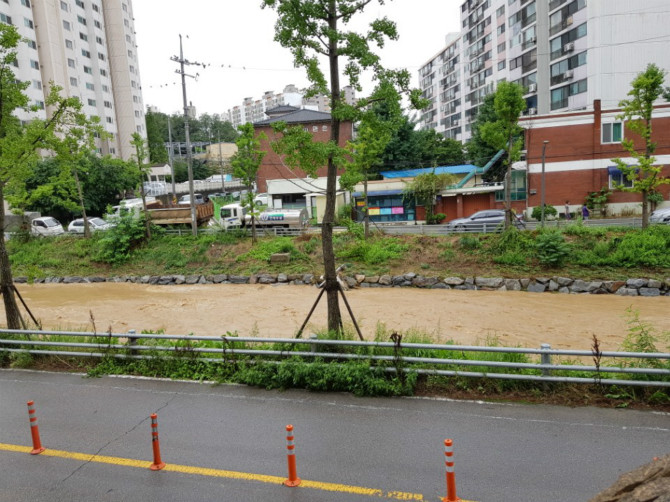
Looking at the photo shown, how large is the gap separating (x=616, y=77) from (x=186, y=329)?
4110cm

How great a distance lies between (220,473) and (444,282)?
727 inches

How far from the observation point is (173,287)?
26.5 metres

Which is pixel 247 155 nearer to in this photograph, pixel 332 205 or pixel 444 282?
pixel 444 282

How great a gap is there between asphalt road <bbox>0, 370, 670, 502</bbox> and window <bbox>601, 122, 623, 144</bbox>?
33.1m

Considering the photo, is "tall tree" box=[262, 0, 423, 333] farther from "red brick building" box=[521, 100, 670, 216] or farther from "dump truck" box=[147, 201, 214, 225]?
"red brick building" box=[521, 100, 670, 216]

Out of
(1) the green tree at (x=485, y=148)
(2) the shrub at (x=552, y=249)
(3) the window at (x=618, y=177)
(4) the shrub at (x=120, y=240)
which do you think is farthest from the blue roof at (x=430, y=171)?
(4) the shrub at (x=120, y=240)

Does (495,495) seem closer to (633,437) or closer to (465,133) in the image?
(633,437)

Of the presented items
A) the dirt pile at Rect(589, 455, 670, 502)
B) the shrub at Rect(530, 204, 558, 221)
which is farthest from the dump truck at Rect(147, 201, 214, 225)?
the dirt pile at Rect(589, 455, 670, 502)

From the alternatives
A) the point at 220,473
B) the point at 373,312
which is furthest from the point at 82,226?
the point at 220,473

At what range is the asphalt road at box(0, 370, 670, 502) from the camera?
5.32 metres

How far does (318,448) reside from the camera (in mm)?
6219

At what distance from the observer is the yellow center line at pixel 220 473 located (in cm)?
518

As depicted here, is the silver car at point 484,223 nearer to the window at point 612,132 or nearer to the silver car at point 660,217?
the silver car at point 660,217

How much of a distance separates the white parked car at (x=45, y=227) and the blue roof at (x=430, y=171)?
90.7 feet
